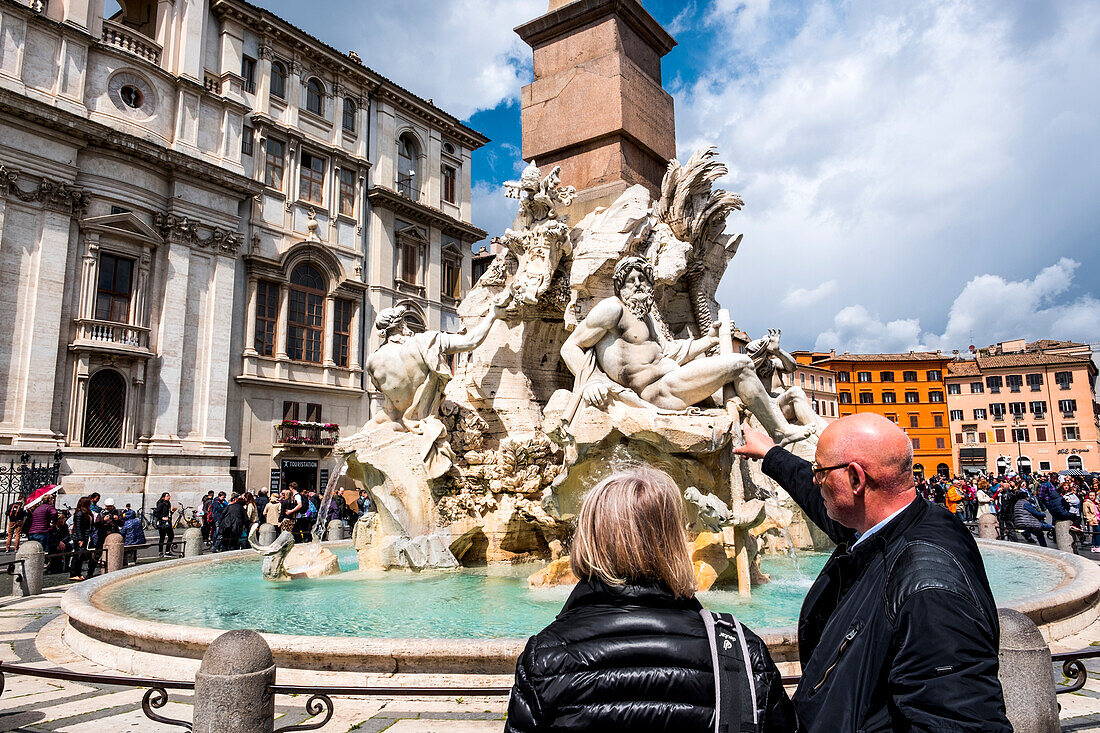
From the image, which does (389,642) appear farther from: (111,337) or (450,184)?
(450,184)

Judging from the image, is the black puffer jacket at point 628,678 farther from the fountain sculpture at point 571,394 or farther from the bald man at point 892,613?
the fountain sculpture at point 571,394

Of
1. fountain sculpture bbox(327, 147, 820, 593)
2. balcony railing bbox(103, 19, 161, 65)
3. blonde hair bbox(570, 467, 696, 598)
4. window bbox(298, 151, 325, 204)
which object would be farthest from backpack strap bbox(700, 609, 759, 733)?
window bbox(298, 151, 325, 204)

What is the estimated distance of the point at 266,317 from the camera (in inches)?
1075

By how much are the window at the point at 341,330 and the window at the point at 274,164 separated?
17.0ft

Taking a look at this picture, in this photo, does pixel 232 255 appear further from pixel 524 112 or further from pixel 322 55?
pixel 524 112

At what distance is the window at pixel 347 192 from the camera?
30391 millimetres

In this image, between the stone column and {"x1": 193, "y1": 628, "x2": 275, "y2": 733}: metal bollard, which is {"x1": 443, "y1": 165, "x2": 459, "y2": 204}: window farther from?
{"x1": 193, "y1": 628, "x2": 275, "y2": 733}: metal bollard

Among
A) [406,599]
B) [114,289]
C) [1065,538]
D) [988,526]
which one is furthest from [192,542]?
[114,289]

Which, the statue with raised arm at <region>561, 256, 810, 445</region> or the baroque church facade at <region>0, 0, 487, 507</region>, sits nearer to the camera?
the statue with raised arm at <region>561, 256, 810, 445</region>

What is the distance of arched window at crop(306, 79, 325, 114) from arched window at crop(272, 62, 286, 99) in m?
1.05

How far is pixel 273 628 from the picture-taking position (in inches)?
201

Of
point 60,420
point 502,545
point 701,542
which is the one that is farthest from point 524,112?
point 60,420

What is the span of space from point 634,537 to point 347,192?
103 ft

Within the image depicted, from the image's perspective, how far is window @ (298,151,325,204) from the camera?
29156 mm
